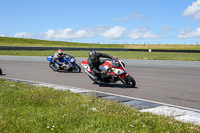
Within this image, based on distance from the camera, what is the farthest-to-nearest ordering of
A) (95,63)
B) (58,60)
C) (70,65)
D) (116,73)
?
(58,60)
(70,65)
(95,63)
(116,73)

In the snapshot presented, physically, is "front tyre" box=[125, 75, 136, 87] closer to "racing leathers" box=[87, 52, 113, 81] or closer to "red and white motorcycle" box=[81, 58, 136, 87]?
"red and white motorcycle" box=[81, 58, 136, 87]

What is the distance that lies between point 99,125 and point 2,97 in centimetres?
337

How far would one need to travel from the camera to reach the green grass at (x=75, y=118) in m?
4.75

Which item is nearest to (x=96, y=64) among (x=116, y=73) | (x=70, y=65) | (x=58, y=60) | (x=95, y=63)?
(x=95, y=63)

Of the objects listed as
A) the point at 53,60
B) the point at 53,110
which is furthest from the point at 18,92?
the point at 53,60

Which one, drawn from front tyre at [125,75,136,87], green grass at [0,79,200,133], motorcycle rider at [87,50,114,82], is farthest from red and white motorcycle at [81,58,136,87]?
green grass at [0,79,200,133]

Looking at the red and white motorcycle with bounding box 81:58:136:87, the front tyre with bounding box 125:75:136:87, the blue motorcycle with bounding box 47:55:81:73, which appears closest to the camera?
the red and white motorcycle with bounding box 81:58:136:87

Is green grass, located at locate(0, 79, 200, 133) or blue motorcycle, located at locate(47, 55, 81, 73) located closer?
green grass, located at locate(0, 79, 200, 133)

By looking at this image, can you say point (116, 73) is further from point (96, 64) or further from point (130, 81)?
point (96, 64)

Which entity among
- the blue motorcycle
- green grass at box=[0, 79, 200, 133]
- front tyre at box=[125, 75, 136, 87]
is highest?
the blue motorcycle

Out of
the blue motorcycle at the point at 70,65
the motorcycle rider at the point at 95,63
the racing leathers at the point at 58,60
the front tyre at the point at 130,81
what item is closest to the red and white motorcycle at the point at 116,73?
the front tyre at the point at 130,81

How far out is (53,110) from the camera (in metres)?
5.88

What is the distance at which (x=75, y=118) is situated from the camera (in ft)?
17.4

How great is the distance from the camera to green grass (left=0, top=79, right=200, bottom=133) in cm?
475
